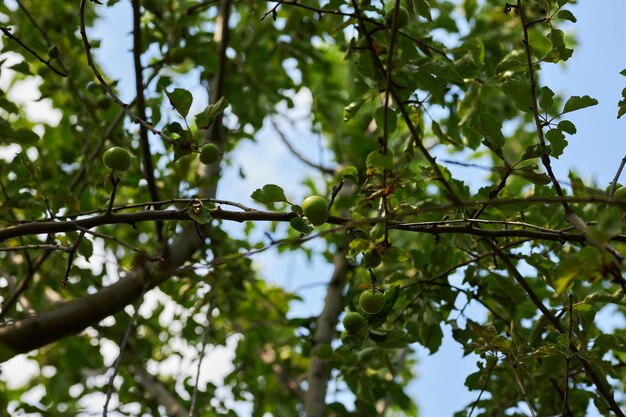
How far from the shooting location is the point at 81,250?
236 centimetres

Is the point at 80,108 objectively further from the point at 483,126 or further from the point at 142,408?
the point at 483,126

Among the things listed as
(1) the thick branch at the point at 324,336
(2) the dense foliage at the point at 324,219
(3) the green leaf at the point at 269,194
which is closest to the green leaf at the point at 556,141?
(2) the dense foliage at the point at 324,219

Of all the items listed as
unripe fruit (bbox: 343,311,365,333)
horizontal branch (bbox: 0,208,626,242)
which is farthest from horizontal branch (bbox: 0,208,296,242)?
unripe fruit (bbox: 343,311,365,333)

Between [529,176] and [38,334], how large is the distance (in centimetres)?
197

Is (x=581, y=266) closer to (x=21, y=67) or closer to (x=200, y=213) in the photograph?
(x=200, y=213)

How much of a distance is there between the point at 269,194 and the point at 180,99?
410mm

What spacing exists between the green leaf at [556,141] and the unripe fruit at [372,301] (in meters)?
0.70

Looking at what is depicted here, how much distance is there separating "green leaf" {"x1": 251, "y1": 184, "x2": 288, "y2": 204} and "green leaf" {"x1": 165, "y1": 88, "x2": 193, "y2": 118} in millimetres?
358

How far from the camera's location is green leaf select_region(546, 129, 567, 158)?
208cm

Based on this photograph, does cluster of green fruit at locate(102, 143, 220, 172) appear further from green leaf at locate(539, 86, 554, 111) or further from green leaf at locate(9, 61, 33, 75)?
green leaf at locate(9, 61, 33, 75)

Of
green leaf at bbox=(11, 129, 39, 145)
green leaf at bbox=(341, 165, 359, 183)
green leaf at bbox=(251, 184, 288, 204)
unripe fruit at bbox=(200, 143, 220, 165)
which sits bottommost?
green leaf at bbox=(251, 184, 288, 204)

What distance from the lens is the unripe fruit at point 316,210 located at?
1841 millimetres

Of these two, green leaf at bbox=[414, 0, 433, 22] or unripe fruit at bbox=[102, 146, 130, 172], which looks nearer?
unripe fruit at bbox=[102, 146, 130, 172]

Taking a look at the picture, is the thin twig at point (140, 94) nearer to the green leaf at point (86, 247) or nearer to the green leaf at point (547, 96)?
the green leaf at point (86, 247)
